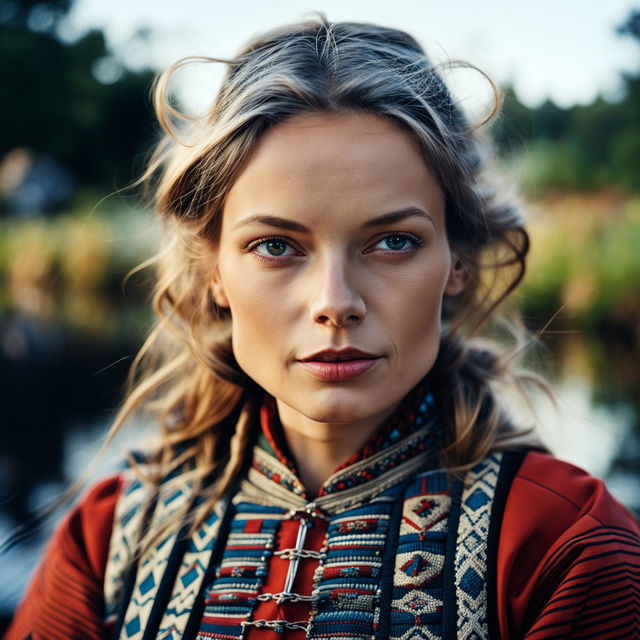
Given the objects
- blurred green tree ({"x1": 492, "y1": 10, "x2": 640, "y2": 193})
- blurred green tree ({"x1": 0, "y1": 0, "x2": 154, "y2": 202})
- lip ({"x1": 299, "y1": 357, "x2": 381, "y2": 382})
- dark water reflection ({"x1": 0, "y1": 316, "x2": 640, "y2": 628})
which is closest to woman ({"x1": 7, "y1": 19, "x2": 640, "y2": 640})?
lip ({"x1": 299, "y1": 357, "x2": 381, "y2": 382})

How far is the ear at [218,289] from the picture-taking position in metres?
1.26

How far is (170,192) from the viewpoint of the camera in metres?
1.28

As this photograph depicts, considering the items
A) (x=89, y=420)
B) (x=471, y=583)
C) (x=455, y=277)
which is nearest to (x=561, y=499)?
(x=471, y=583)

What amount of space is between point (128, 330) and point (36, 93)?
5170 mm

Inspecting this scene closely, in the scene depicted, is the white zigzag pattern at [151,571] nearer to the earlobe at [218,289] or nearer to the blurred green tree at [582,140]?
the earlobe at [218,289]

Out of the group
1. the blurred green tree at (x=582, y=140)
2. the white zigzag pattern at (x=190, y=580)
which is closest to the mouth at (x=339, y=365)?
the white zigzag pattern at (x=190, y=580)

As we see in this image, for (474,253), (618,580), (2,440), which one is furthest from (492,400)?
(2,440)

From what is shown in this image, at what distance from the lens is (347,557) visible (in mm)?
1114

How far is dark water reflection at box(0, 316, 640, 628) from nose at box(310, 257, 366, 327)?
586mm

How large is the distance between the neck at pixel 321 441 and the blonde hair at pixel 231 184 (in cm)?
13

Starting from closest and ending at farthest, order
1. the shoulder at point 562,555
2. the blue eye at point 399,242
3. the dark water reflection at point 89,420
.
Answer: the shoulder at point 562,555
the blue eye at point 399,242
the dark water reflection at point 89,420

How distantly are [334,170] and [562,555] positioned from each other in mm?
670

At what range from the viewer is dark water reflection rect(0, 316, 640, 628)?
6.21 feet

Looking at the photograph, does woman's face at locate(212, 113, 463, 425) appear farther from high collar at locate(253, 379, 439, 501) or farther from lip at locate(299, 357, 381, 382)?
high collar at locate(253, 379, 439, 501)
